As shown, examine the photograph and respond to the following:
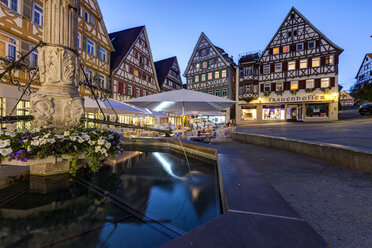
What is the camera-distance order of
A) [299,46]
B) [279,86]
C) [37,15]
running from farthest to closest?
[279,86]
[299,46]
[37,15]

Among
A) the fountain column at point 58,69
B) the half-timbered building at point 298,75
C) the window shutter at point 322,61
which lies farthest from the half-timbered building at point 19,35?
the window shutter at point 322,61

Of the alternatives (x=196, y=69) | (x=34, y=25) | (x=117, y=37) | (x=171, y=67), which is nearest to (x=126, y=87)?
(x=117, y=37)

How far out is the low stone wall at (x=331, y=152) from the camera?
325cm

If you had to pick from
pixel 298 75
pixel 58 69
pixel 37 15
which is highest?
pixel 298 75

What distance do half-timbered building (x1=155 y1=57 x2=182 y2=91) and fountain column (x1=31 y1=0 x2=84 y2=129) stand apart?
25308 millimetres

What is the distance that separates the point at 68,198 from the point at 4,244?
749mm

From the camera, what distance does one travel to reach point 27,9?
986 centimetres

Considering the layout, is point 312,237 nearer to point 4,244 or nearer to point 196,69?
point 4,244

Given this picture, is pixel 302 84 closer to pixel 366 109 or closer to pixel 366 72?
pixel 366 109

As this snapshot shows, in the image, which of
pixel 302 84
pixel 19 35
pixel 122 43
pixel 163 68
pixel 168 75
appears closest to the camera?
pixel 19 35

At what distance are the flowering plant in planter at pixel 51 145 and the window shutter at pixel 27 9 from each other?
11.6 meters


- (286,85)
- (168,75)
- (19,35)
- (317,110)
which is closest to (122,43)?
(168,75)

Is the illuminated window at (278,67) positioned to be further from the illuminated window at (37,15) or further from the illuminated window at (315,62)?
the illuminated window at (37,15)

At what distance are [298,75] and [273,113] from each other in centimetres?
582
